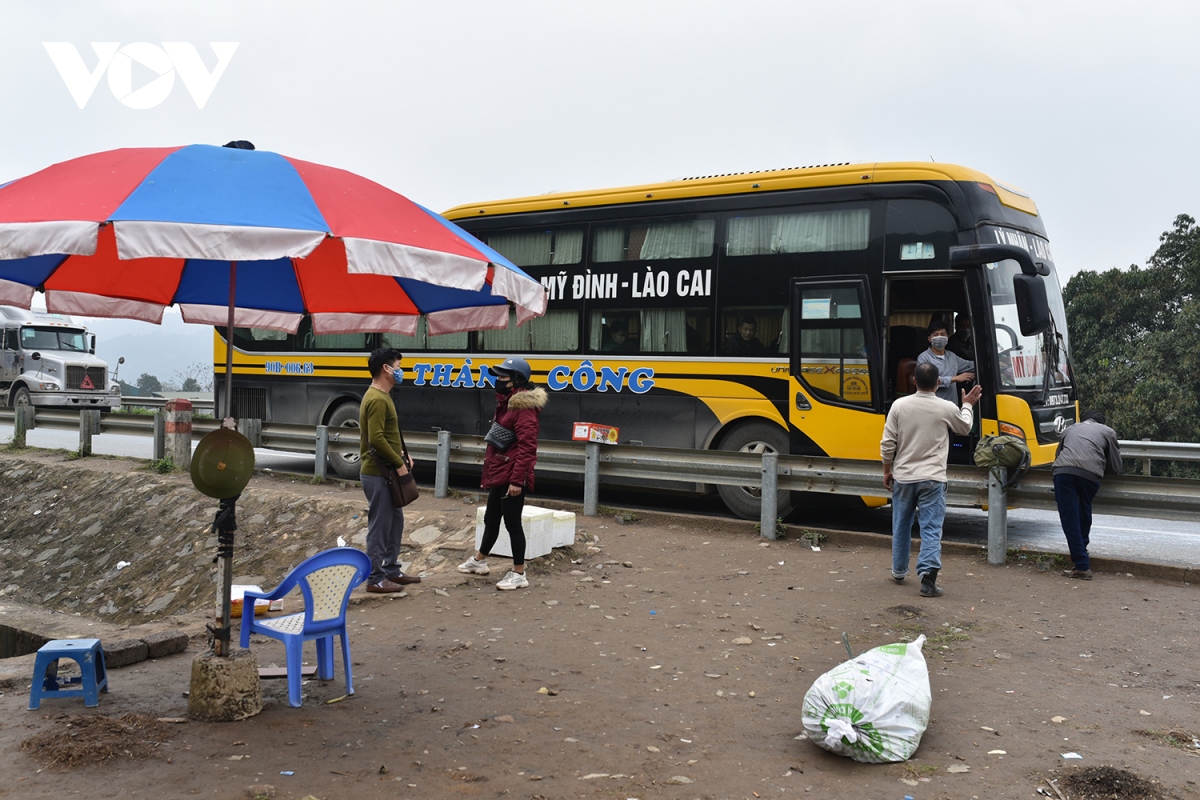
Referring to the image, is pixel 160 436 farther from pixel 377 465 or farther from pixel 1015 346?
pixel 1015 346

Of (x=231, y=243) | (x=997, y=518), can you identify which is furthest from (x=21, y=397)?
(x=231, y=243)

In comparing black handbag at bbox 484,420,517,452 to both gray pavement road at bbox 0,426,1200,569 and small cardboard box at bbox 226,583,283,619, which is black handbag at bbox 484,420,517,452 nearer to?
small cardboard box at bbox 226,583,283,619

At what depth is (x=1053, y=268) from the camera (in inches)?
438

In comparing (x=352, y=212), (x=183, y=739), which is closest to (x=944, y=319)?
(x=352, y=212)

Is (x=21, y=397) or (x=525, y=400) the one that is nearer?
(x=525, y=400)

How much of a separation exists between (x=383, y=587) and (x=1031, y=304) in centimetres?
707

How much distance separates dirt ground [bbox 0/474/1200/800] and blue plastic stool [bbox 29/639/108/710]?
0.08 metres

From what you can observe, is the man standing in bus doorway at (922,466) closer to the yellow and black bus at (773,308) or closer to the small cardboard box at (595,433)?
the yellow and black bus at (773,308)

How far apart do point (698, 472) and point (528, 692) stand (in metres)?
5.70

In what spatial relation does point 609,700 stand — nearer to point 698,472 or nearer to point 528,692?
point 528,692

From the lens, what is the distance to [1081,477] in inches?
336

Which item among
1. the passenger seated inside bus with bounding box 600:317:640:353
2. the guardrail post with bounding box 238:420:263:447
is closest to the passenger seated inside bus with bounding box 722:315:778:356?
the passenger seated inside bus with bounding box 600:317:640:353

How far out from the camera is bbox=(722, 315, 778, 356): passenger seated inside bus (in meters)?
11.3

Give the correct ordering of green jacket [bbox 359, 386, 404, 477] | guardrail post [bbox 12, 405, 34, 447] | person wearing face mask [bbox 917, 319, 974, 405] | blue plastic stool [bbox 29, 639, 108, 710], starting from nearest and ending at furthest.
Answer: blue plastic stool [bbox 29, 639, 108, 710] < green jacket [bbox 359, 386, 404, 477] < person wearing face mask [bbox 917, 319, 974, 405] < guardrail post [bbox 12, 405, 34, 447]
